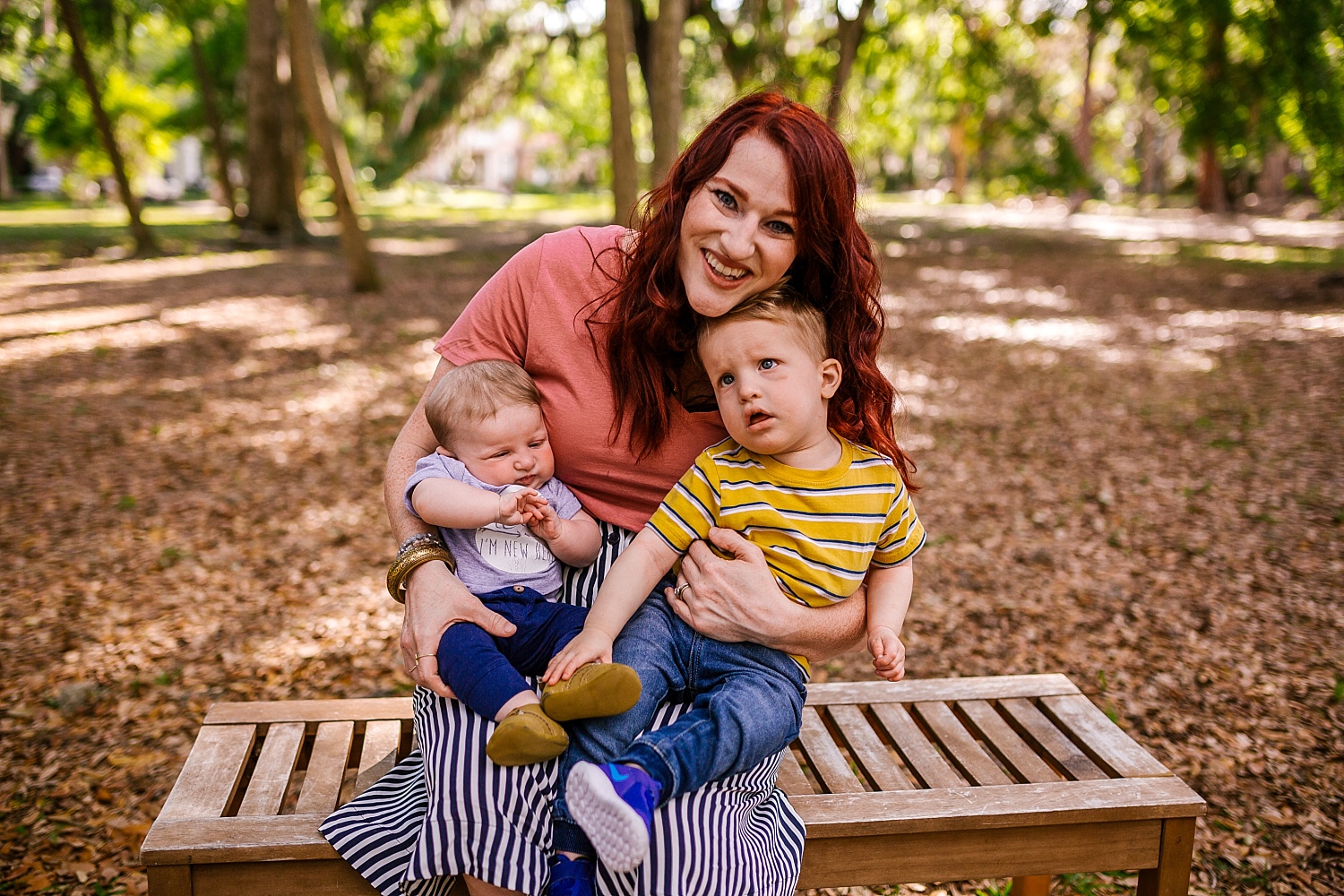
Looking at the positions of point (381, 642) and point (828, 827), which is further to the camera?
point (381, 642)

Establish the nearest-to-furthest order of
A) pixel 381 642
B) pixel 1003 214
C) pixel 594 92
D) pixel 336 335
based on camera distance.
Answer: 1. pixel 381 642
2. pixel 336 335
3. pixel 594 92
4. pixel 1003 214

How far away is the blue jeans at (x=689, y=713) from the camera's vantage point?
185cm

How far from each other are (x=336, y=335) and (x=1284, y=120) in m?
13.0

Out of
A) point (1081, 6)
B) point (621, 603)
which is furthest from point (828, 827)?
point (1081, 6)

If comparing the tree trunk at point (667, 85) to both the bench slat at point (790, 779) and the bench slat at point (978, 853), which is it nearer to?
the bench slat at point (790, 779)

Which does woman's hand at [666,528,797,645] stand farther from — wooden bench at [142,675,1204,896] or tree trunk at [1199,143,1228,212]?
tree trunk at [1199,143,1228,212]

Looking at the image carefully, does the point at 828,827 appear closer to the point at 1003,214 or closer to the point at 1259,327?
the point at 1259,327

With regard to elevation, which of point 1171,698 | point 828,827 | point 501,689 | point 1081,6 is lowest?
point 1171,698

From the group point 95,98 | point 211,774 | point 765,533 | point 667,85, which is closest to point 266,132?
point 95,98

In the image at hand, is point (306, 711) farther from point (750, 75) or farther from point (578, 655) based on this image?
point (750, 75)

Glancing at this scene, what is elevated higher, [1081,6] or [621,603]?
[1081,6]

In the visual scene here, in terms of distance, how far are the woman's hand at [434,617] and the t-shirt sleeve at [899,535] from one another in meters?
0.87

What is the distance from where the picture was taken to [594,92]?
92.3ft

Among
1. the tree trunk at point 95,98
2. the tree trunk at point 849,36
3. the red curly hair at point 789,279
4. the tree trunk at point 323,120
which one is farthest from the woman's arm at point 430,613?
the tree trunk at point 95,98
